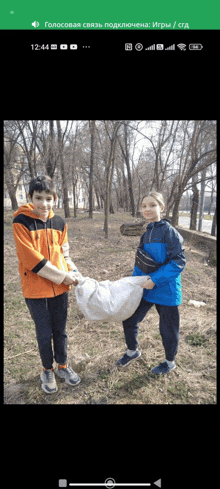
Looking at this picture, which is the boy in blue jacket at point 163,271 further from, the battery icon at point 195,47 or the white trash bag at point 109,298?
the battery icon at point 195,47

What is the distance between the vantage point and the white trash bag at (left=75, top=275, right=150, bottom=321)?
1.84 m

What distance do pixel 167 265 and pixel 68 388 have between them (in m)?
1.49

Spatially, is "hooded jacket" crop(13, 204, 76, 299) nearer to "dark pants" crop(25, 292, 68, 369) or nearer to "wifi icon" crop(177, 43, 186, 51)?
"dark pants" crop(25, 292, 68, 369)

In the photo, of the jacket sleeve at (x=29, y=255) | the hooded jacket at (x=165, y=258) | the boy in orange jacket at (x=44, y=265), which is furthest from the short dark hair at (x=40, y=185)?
the hooded jacket at (x=165, y=258)

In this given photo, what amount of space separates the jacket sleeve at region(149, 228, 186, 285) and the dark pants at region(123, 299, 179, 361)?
0.31 meters

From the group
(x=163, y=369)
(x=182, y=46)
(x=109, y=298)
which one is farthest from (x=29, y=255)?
(x=163, y=369)

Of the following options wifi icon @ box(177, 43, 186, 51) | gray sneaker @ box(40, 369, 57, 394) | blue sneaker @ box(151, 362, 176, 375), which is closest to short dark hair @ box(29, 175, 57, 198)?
wifi icon @ box(177, 43, 186, 51)

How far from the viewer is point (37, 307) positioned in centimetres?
179

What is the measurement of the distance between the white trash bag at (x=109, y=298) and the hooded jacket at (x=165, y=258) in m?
0.14

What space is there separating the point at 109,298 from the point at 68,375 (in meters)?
0.95

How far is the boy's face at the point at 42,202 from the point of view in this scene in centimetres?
168

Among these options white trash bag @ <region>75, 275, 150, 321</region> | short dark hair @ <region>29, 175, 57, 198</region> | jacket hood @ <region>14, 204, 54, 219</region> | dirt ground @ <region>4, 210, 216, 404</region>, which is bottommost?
dirt ground @ <region>4, 210, 216, 404</region>
